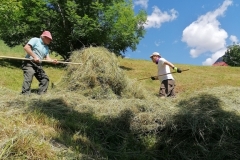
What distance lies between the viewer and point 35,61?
257 inches

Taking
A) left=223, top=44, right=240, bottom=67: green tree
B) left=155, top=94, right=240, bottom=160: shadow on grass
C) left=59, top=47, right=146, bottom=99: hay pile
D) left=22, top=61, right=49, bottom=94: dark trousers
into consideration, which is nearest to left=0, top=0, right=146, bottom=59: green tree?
left=59, top=47, right=146, bottom=99: hay pile

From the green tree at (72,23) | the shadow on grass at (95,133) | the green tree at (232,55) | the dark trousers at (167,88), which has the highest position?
the green tree at (232,55)

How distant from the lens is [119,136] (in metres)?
4.25

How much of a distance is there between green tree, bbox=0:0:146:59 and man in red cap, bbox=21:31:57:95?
396 inches

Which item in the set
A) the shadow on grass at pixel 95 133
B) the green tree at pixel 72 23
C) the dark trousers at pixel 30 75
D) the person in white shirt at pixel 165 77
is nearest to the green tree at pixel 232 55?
the green tree at pixel 72 23

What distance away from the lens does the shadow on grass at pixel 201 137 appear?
12.7 ft

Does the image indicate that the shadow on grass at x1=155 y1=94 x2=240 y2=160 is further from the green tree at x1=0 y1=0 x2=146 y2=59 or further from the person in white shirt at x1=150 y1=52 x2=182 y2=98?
the green tree at x1=0 y1=0 x2=146 y2=59

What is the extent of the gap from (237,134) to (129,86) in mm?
3739

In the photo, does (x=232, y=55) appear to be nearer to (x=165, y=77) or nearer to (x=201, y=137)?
(x=165, y=77)

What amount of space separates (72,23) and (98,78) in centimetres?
1147

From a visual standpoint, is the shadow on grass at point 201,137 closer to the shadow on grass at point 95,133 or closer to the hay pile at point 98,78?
the shadow on grass at point 95,133

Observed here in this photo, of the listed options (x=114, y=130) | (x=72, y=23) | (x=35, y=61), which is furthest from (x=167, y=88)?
(x=72, y=23)

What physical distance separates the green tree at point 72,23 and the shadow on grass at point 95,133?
12.5 metres

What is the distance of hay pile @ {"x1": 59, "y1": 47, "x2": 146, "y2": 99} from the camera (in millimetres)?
6979
